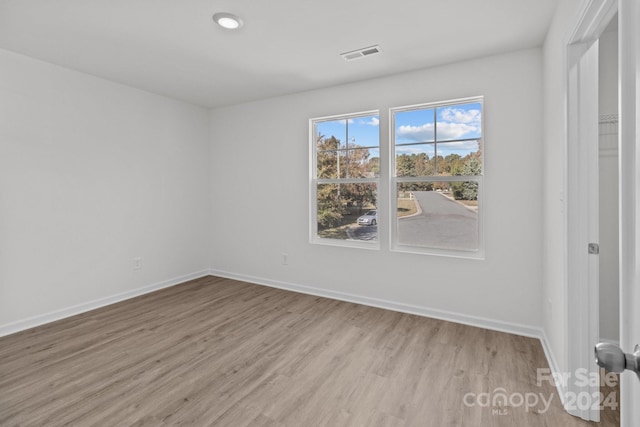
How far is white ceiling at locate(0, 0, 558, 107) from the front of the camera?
7.42 feet

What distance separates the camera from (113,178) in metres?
3.74

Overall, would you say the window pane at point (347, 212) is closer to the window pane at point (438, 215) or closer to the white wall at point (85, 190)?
the window pane at point (438, 215)

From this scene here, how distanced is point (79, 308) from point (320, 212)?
112 inches

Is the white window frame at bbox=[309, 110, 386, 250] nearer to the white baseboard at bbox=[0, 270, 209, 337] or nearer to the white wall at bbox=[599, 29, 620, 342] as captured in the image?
the white baseboard at bbox=[0, 270, 209, 337]

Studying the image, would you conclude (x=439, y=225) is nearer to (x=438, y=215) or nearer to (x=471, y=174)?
(x=438, y=215)

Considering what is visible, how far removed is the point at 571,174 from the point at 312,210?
9.00ft

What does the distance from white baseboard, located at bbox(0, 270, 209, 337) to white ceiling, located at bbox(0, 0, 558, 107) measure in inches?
97.3

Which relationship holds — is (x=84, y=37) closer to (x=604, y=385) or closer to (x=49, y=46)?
(x=49, y=46)

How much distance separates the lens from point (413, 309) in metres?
3.42

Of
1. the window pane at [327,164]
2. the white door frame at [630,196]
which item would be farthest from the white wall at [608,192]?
the window pane at [327,164]

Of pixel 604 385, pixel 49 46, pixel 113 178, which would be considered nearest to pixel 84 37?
pixel 49 46

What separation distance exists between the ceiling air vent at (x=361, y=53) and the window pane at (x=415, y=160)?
1.04 metres

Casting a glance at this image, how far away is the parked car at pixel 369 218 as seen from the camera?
12.2 ft

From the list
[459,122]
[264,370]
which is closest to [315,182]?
[459,122]
